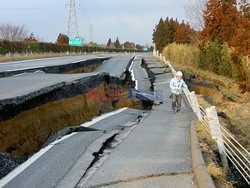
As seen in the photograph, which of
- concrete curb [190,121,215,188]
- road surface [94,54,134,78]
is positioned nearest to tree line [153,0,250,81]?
road surface [94,54,134,78]

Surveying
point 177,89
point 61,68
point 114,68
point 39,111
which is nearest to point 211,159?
point 39,111

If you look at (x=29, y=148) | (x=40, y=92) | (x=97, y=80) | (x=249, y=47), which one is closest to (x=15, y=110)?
(x=29, y=148)

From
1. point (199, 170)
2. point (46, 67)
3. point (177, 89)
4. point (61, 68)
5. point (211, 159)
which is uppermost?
point (46, 67)

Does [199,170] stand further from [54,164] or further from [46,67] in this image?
[46,67]

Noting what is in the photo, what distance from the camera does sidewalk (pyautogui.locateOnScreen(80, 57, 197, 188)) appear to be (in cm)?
516

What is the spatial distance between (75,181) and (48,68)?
14.2 metres

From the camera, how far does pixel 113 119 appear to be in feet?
35.9

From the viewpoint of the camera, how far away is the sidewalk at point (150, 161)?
5160 mm

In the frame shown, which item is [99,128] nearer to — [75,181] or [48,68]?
[75,181]

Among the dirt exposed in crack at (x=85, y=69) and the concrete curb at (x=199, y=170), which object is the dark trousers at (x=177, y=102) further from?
the dirt exposed in crack at (x=85, y=69)

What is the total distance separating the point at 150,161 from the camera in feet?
20.2

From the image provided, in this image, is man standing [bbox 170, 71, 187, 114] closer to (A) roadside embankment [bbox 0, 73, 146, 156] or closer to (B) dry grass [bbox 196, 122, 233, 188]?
(B) dry grass [bbox 196, 122, 233, 188]

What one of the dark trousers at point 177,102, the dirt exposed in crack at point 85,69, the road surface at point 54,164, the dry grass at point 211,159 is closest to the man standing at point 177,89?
the dark trousers at point 177,102

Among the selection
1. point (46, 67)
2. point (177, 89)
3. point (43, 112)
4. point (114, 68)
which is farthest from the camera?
point (114, 68)
